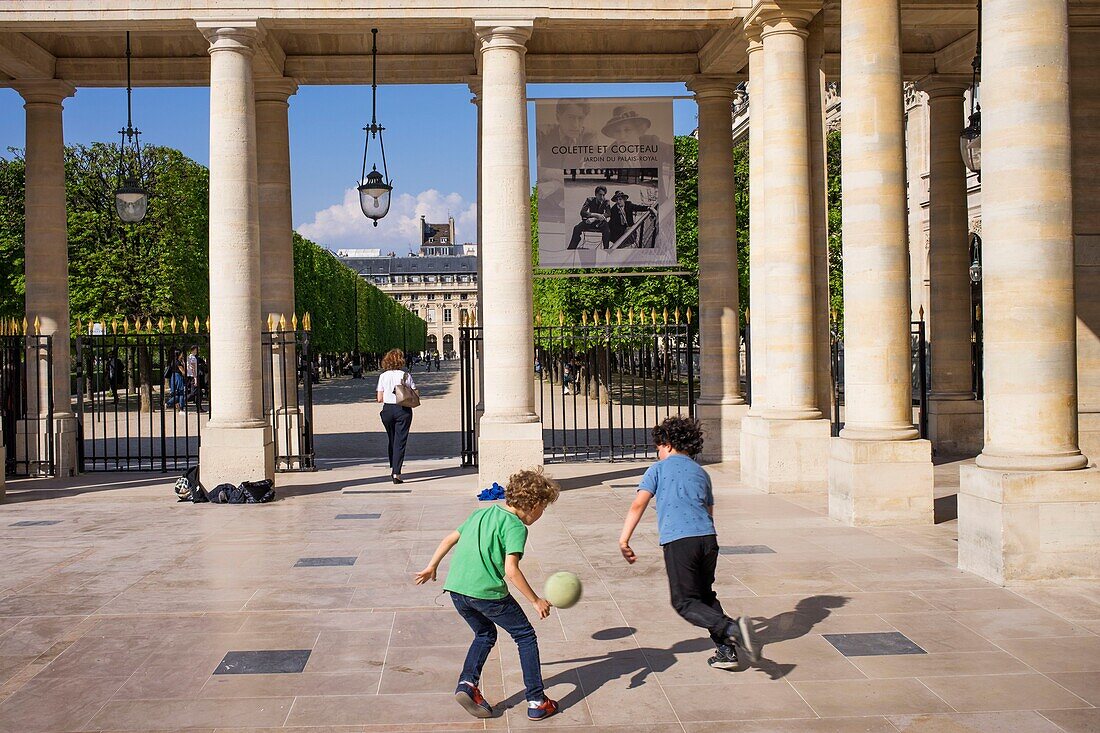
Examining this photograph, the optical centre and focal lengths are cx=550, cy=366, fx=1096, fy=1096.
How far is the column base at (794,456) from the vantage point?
15008mm

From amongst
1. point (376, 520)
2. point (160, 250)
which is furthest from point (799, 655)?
point (160, 250)

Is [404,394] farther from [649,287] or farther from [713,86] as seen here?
[649,287]

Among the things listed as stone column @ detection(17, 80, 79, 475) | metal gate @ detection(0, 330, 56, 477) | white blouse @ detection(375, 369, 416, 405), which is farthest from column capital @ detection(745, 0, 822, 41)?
metal gate @ detection(0, 330, 56, 477)

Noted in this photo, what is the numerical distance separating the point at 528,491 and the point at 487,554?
39 cm

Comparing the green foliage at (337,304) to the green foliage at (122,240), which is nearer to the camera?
the green foliage at (122,240)

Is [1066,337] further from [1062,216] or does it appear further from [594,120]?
[594,120]

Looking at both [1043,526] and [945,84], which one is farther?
[945,84]

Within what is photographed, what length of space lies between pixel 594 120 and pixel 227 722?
1439cm

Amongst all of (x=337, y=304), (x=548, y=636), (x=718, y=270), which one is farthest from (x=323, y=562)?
(x=337, y=304)

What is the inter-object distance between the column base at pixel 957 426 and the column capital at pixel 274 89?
12913 millimetres

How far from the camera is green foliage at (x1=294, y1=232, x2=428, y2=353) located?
6251cm

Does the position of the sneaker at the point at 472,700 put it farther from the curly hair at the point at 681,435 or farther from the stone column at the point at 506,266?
the stone column at the point at 506,266

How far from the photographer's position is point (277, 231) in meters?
19.4

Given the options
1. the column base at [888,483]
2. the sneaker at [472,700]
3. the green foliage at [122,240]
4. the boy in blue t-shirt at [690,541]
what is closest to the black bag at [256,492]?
the column base at [888,483]
